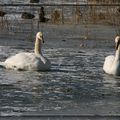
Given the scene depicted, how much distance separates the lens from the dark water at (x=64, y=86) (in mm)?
10398

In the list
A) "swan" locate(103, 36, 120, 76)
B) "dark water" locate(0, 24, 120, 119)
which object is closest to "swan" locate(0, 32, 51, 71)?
"dark water" locate(0, 24, 120, 119)

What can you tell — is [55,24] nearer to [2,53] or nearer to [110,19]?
[110,19]

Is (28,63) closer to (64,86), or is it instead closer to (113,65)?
(113,65)

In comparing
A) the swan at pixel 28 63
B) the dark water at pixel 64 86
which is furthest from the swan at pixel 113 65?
the swan at pixel 28 63

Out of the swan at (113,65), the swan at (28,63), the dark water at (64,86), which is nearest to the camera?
the dark water at (64,86)

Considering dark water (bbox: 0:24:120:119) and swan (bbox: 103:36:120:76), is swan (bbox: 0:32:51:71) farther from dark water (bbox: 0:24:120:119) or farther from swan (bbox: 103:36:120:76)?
swan (bbox: 103:36:120:76)

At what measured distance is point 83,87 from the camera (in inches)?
492

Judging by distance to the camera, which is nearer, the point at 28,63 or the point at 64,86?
the point at 64,86

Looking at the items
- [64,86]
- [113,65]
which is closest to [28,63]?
[113,65]

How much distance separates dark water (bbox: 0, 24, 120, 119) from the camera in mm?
10398

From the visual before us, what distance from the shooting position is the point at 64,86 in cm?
1255

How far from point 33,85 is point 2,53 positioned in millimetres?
4940

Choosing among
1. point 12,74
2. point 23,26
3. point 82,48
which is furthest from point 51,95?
point 23,26

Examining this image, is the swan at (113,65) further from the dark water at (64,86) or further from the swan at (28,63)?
the swan at (28,63)
